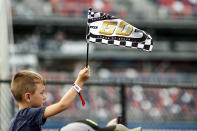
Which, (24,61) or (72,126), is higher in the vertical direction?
(72,126)

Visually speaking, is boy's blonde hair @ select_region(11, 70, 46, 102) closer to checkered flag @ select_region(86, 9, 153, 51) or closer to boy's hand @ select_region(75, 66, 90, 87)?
boy's hand @ select_region(75, 66, 90, 87)

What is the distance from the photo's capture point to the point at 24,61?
17016mm

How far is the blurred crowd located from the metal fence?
467 inches

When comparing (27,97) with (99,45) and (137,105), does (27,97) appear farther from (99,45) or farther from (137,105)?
(99,45)

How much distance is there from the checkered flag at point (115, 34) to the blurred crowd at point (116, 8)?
51.8 feet

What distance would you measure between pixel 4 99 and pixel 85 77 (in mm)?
3198

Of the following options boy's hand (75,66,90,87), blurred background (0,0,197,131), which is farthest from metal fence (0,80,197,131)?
blurred background (0,0,197,131)

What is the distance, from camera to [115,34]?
9.96 feet

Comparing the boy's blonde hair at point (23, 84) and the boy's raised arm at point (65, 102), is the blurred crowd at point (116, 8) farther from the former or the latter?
the boy's raised arm at point (65, 102)

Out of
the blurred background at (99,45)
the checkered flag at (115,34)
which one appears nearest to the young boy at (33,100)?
the checkered flag at (115,34)

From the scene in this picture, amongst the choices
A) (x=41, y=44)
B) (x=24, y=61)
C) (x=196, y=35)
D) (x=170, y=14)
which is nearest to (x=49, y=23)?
(x=41, y=44)

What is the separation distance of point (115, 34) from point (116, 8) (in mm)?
16573

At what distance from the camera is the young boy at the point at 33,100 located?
286 cm

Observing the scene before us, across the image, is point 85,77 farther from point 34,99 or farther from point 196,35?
point 196,35
